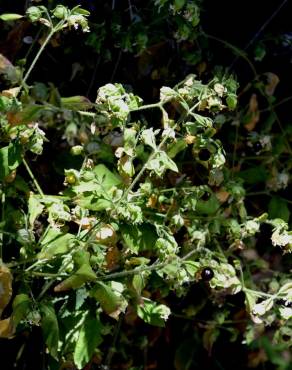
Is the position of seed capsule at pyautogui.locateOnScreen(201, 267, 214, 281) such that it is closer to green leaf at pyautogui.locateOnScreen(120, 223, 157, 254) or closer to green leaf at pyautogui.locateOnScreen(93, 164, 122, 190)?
green leaf at pyautogui.locateOnScreen(120, 223, 157, 254)

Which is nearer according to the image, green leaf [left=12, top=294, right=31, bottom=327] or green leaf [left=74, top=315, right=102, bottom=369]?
green leaf [left=12, top=294, right=31, bottom=327]

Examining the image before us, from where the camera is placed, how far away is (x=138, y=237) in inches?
72.5

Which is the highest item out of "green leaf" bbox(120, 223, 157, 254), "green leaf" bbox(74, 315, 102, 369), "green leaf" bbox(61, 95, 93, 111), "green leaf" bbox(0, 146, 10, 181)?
"green leaf" bbox(61, 95, 93, 111)

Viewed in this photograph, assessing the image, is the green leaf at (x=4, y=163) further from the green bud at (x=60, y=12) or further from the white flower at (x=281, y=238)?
the white flower at (x=281, y=238)

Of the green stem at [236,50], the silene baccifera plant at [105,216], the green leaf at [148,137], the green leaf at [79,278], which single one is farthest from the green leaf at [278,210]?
the green leaf at [79,278]

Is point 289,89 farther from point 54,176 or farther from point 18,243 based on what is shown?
point 18,243

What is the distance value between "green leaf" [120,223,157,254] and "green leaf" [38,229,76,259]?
0.12m

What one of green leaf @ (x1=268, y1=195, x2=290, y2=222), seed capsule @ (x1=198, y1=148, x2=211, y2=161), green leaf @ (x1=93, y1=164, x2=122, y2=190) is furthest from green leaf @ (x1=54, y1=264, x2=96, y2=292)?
green leaf @ (x1=268, y1=195, x2=290, y2=222)

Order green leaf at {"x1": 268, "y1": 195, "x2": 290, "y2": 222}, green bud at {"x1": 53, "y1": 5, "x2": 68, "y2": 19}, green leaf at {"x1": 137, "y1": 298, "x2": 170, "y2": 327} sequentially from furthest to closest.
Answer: green leaf at {"x1": 268, "y1": 195, "x2": 290, "y2": 222} < green leaf at {"x1": 137, "y1": 298, "x2": 170, "y2": 327} < green bud at {"x1": 53, "y1": 5, "x2": 68, "y2": 19}

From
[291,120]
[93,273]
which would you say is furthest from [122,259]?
[291,120]

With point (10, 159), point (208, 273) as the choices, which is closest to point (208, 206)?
point (208, 273)

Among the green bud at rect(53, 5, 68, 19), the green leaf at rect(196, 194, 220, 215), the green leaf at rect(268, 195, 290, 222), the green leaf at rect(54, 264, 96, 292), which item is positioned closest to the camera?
the green leaf at rect(54, 264, 96, 292)

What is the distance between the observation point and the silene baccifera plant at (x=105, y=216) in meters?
1.73

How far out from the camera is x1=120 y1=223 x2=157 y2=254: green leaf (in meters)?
1.82
